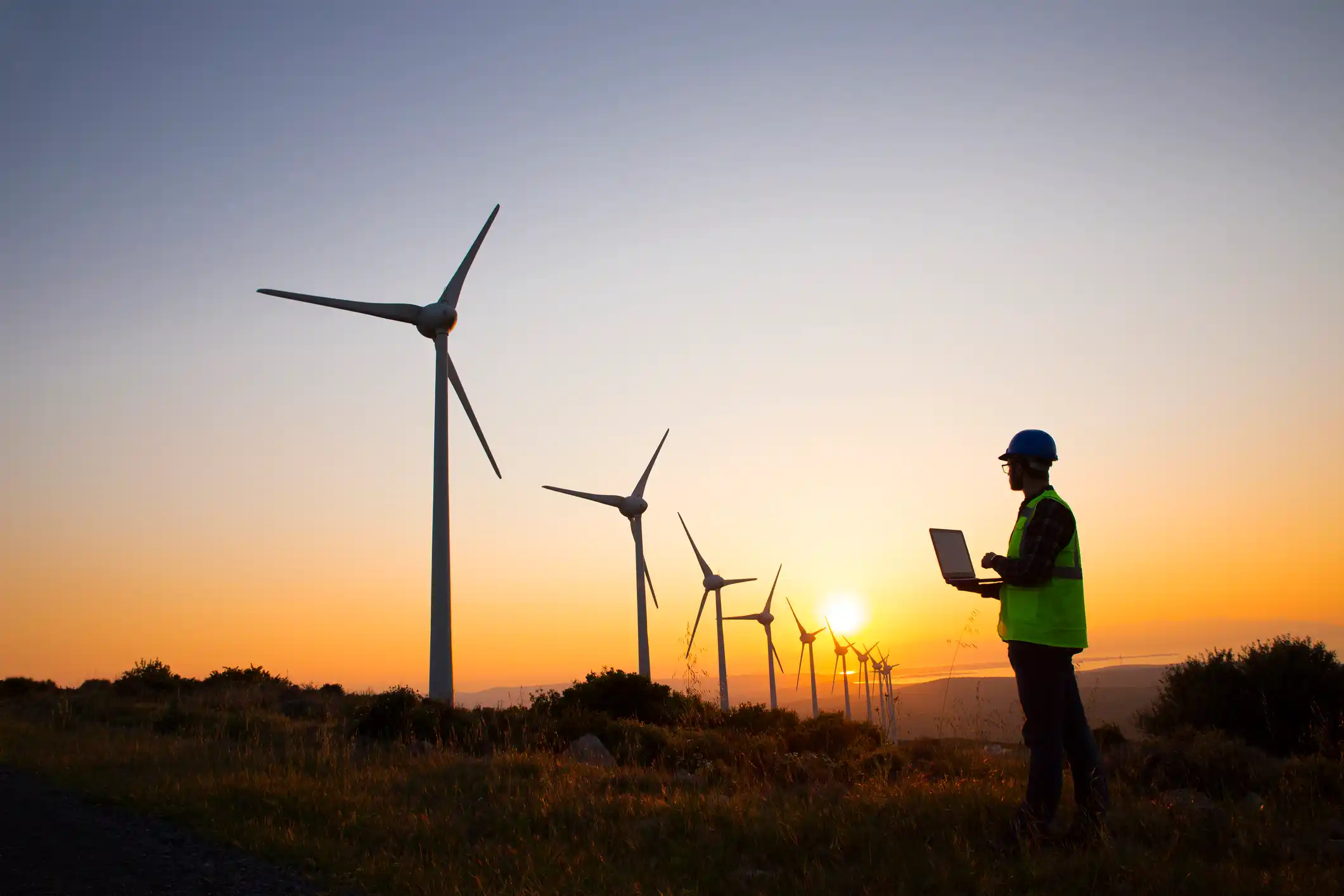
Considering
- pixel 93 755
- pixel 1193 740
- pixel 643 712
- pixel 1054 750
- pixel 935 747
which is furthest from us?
pixel 643 712

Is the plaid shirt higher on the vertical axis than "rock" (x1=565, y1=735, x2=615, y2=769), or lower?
higher

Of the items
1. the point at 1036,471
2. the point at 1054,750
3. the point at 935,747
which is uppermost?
the point at 1036,471

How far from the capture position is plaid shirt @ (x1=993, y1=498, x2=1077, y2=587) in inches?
244

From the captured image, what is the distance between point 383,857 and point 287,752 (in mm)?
5532

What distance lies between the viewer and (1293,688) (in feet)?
41.6

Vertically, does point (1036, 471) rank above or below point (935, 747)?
above

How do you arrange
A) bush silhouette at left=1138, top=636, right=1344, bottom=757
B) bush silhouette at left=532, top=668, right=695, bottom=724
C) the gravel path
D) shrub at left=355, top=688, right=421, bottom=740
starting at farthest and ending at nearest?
bush silhouette at left=532, top=668, right=695, bottom=724, shrub at left=355, top=688, right=421, bottom=740, bush silhouette at left=1138, top=636, right=1344, bottom=757, the gravel path

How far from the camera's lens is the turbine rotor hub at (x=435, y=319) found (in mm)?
30469

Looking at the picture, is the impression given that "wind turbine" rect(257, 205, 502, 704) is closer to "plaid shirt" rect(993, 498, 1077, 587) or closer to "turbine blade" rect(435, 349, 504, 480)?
"turbine blade" rect(435, 349, 504, 480)

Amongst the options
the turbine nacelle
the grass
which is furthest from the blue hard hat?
the turbine nacelle

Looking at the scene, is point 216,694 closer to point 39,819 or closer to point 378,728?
point 378,728

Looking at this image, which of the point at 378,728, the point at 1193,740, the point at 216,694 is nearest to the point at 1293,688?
the point at 1193,740

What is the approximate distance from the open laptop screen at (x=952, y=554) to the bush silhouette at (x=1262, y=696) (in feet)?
23.0

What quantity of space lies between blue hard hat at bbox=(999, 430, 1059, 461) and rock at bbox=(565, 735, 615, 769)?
7.43m
